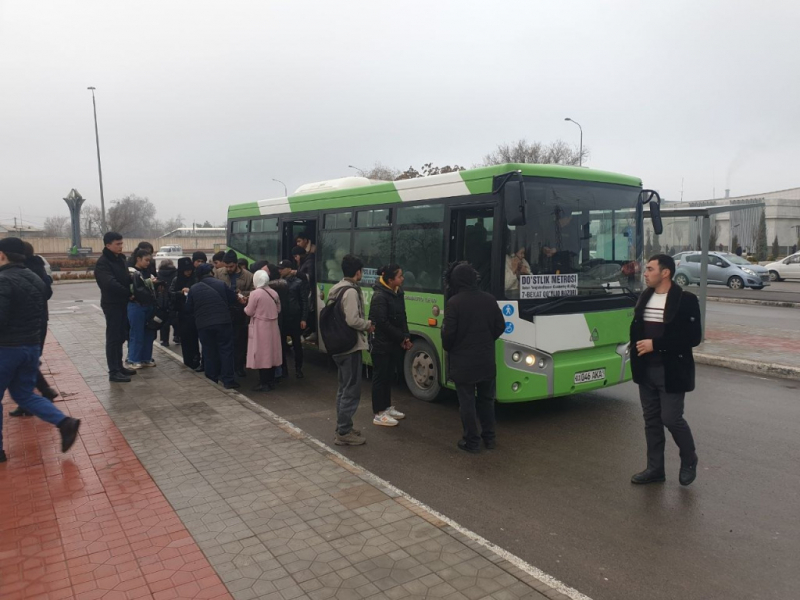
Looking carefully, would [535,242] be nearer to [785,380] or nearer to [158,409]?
[158,409]

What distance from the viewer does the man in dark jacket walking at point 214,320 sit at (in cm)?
846

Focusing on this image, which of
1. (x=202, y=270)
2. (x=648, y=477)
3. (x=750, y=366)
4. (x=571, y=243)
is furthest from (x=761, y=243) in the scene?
(x=648, y=477)

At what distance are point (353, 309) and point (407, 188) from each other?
2.60 m

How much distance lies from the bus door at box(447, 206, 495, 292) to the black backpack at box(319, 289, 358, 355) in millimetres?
1611

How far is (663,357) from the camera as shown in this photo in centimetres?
498

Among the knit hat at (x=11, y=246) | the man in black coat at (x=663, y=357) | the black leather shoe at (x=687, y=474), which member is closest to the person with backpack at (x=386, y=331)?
the man in black coat at (x=663, y=357)

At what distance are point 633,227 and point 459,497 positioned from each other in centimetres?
432

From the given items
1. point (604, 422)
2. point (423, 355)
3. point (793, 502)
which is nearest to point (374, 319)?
point (423, 355)

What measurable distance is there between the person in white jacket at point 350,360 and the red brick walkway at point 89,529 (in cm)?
197

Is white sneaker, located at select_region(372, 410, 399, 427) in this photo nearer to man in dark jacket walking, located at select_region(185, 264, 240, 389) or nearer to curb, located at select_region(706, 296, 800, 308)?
man in dark jacket walking, located at select_region(185, 264, 240, 389)

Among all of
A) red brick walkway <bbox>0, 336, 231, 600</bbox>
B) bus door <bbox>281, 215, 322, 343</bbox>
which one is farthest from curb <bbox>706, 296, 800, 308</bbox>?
red brick walkway <bbox>0, 336, 231, 600</bbox>

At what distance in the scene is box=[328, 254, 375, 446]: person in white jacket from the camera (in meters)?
6.28

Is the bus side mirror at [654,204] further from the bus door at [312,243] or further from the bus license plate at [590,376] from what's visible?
the bus door at [312,243]

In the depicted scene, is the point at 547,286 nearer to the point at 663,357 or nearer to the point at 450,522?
the point at 663,357
